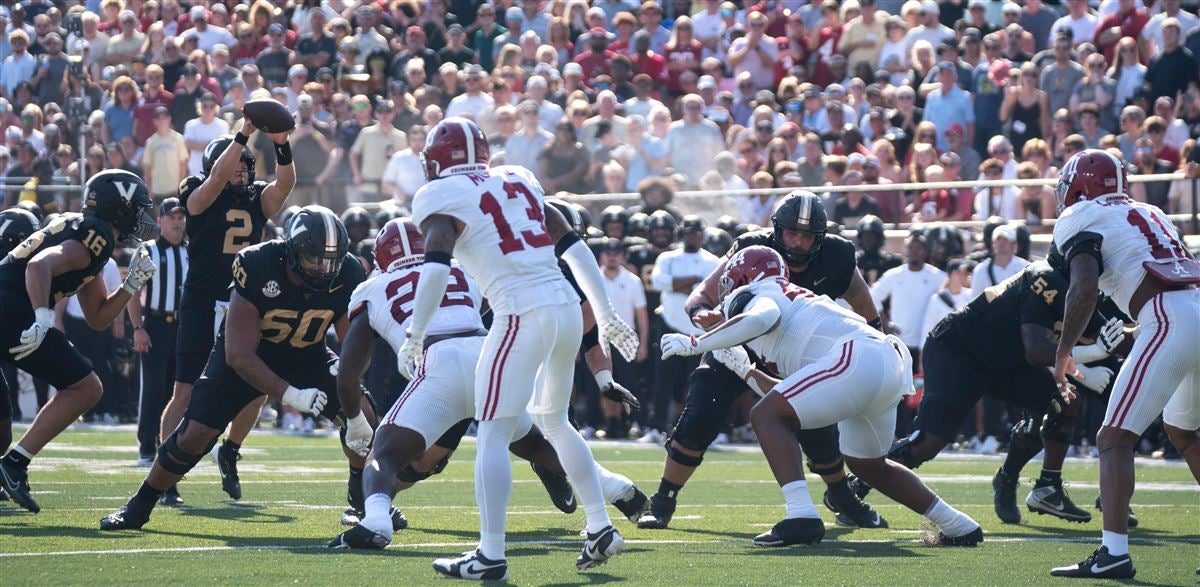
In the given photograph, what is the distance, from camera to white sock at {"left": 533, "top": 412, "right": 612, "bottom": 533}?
21.7 feet

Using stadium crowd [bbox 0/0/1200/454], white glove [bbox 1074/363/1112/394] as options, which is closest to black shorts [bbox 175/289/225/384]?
white glove [bbox 1074/363/1112/394]

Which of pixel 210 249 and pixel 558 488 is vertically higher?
pixel 210 249

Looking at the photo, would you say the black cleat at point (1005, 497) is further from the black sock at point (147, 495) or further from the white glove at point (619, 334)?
the black sock at point (147, 495)

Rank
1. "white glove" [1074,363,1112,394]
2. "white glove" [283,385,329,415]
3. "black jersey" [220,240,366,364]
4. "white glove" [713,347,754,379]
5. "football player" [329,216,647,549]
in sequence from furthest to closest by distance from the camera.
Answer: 1. "white glove" [1074,363,1112,394]
2. "white glove" [713,347,754,379]
3. "black jersey" [220,240,366,364]
4. "white glove" [283,385,329,415]
5. "football player" [329,216,647,549]

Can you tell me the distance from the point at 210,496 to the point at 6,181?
931 cm

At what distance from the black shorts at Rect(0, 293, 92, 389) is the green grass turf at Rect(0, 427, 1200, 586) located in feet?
2.20

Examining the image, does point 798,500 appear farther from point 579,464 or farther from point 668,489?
point 668,489

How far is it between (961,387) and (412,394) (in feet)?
10.9

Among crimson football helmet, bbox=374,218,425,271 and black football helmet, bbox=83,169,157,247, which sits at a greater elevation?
crimson football helmet, bbox=374,218,425,271

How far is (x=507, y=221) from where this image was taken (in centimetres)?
652

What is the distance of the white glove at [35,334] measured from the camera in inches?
337

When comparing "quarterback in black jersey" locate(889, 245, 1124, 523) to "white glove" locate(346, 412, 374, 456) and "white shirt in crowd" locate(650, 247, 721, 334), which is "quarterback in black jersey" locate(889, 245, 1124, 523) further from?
"white shirt in crowd" locate(650, 247, 721, 334)

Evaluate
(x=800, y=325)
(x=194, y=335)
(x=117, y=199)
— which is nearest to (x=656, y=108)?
(x=194, y=335)

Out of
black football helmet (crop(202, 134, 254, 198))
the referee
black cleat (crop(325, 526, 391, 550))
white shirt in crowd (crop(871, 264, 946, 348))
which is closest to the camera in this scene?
black cleat (crop(325, 526, 391, 550))
